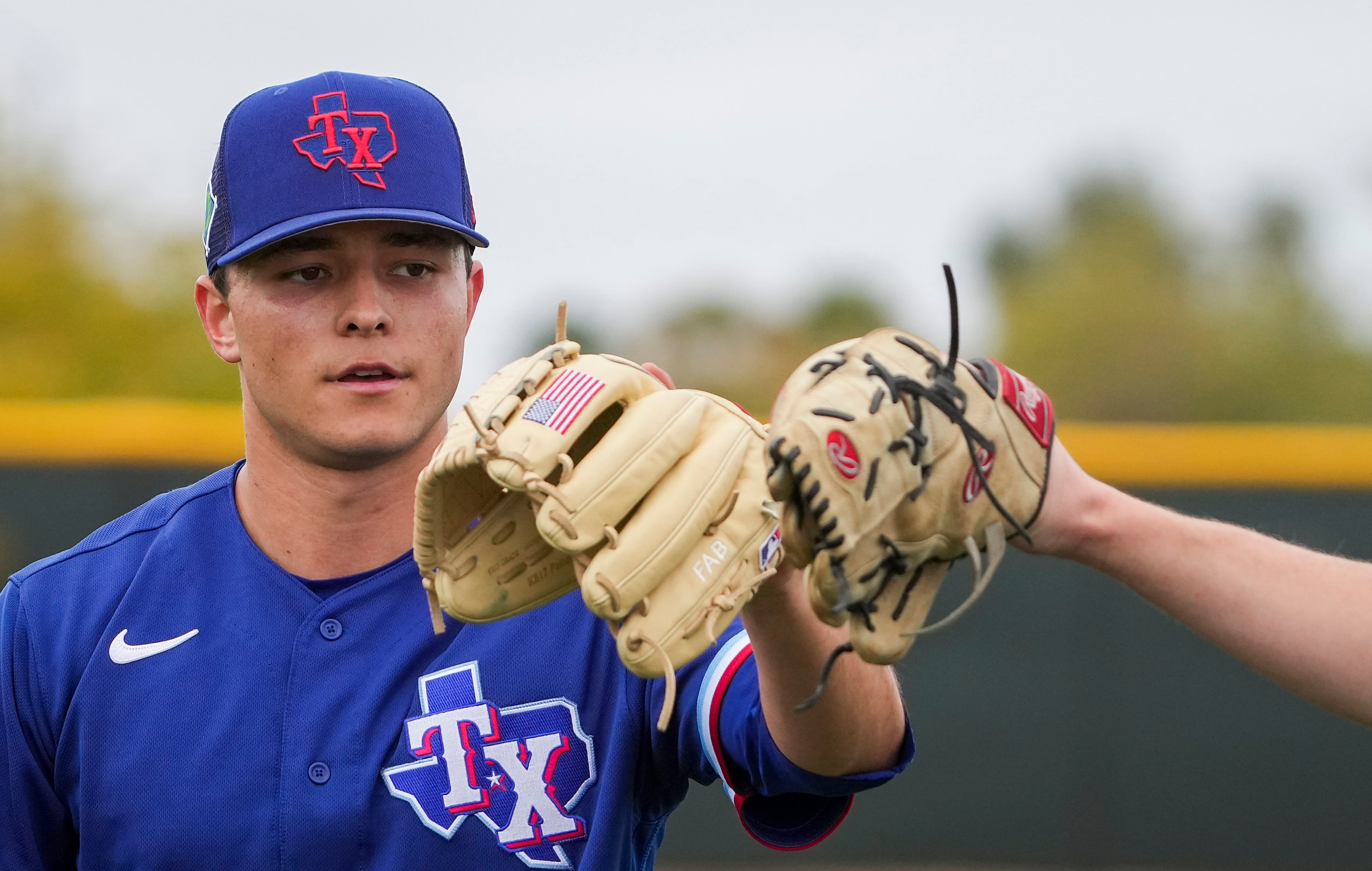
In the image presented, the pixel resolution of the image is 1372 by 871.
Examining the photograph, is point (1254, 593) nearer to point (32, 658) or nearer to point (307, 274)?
point (307, 274)

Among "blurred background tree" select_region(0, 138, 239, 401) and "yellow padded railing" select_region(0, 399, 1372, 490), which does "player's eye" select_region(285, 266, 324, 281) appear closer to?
"yellow padded railing" select_region(0, 399, 1372, 490)

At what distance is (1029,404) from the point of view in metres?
1.35

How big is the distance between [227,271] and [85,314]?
9959 mm

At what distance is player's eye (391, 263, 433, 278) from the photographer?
186 cm

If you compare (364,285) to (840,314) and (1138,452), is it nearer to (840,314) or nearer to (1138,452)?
(1138,452)

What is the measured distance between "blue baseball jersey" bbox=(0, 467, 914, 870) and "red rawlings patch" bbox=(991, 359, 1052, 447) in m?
0.52

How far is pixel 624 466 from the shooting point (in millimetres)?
1386

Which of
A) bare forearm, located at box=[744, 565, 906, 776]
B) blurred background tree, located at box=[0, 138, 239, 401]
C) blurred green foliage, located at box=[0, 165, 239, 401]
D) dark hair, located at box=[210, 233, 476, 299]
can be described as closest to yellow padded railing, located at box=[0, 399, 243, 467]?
dark hair, located at box=[210, 233, 476, 299]

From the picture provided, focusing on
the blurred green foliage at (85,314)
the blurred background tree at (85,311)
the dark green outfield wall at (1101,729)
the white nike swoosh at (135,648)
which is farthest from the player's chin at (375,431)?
the blurred green foliage at (85,314)

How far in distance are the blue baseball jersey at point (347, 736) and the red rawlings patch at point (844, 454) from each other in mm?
496

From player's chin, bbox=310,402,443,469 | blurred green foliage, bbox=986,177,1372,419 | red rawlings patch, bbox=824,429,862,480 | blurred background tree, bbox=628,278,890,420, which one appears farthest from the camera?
blurred background tree, bbox=628,278,890,420

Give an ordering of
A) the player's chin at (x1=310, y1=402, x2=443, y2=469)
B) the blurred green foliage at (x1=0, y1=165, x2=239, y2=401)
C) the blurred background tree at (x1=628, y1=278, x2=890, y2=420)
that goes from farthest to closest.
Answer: the blurred background tree at (x1=628, y1=278, x2=890, y2=420)
the blurred green foliage at (x1=0, y1=165, x2=239, y2=401)
the player's chin at (x1=310, y1=402, x2=443, y2=469)

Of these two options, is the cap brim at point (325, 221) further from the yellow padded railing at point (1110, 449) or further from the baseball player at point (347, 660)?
the yellow padded railing at point (1110, 449)

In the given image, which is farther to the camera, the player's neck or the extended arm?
the player's neck
